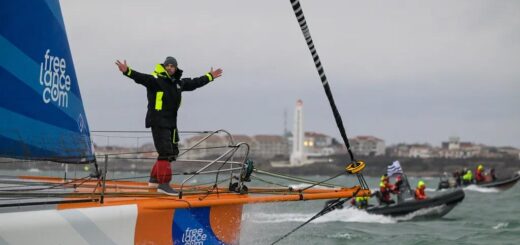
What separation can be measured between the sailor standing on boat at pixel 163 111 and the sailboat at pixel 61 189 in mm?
243

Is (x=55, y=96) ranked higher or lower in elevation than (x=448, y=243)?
→ higher

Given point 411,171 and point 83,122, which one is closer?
point 83,122

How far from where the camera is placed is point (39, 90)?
245 inches

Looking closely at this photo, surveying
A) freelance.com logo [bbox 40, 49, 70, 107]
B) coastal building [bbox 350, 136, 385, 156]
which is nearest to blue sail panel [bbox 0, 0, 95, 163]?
freelance.com logo [bbox 40, 49, 70, 107]

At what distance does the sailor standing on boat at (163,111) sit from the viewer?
22.2 ft

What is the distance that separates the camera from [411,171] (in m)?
115

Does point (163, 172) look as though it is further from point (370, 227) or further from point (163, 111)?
point (370, 227)

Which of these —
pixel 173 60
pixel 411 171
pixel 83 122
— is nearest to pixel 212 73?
pixel 173 60

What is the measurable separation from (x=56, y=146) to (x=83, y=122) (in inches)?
20.6

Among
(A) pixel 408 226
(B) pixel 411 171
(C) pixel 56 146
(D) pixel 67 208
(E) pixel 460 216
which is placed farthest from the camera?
(B) pixel 411 171

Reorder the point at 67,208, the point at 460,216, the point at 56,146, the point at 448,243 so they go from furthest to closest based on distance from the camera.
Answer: the point at 460,216, the point at 448,243, the point at 56,146, the point at 67,208

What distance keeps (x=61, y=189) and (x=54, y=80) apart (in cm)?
95

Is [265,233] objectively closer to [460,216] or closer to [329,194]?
[329,194]

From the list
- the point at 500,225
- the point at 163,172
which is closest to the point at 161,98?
the point at 163,172
